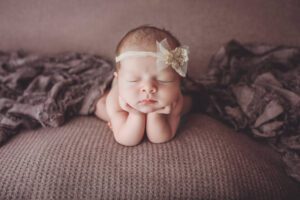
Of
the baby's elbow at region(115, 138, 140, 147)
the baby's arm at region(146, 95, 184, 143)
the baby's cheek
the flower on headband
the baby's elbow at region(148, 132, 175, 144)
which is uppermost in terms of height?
the flower on headband

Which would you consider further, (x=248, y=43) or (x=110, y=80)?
(x=248, y=43)

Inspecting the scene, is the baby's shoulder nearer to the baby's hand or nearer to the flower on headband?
the baby's hand

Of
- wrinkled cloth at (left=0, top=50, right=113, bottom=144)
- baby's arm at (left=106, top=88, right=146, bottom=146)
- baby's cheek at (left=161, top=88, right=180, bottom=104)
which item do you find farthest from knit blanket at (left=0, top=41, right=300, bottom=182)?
baby's cheek at (left=161, top=88, right=180, bottom=104)

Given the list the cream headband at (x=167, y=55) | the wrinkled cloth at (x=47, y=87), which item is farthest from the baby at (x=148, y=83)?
the wrinkled cloth at (x=47, y=87)

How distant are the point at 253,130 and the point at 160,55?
49 cm

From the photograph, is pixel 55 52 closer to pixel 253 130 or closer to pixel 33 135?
pixel 33 135

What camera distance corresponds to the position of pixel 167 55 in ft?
3.22

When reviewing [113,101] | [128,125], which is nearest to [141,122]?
[128,125]

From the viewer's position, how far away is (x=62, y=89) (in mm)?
1329

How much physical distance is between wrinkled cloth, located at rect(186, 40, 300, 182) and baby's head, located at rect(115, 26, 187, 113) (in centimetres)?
34

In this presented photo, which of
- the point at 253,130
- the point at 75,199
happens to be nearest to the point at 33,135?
the point at 75,199

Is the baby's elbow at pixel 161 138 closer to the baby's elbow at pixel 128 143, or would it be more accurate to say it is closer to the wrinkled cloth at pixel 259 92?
the baby's elbow at pixel 128 143

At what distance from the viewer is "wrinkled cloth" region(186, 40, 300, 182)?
1186mm

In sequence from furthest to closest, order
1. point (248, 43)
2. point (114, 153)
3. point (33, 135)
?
point (248, 43), point (33, 135), point (114, 153)
